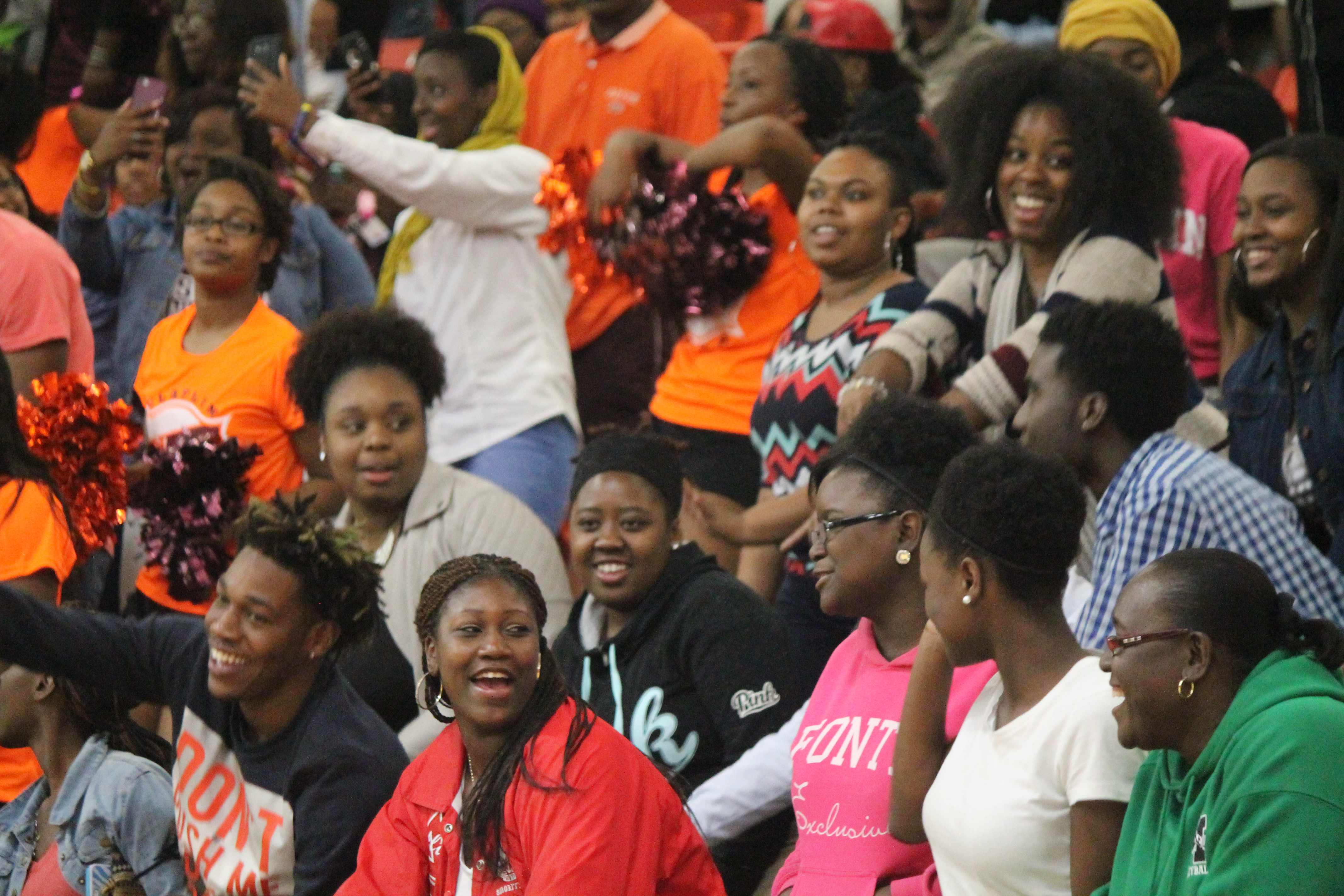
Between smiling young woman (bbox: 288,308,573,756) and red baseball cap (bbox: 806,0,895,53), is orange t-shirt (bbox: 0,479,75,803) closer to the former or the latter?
smiling young woman (bbox: 288,308,573,756)

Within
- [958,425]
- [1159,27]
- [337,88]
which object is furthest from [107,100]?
[958,425]

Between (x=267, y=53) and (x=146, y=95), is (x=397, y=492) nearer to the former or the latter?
(x=267, y=53)

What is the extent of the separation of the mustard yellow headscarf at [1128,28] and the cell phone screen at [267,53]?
2.82 m

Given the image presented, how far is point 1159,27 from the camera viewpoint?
6.32 m

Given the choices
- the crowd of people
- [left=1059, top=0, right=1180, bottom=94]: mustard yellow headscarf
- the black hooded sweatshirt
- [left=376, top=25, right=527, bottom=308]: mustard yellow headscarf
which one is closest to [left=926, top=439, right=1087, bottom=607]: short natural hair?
the crowd of people

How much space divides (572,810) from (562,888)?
0.53 ft

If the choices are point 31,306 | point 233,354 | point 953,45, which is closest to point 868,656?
point 233,354

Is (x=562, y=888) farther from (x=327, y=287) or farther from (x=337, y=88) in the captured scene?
(x=337, y=88)

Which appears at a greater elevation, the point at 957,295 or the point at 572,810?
the point at 957,295

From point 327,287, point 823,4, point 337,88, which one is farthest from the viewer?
A: point 337,88

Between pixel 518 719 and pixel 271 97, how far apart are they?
3.45m

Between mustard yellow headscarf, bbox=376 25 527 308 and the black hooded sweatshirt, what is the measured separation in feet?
8.41

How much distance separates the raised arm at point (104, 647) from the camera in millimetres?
4305

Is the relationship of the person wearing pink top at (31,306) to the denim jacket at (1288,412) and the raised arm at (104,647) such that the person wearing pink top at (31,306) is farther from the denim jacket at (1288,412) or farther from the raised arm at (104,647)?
the denim jacket at (1288,412)
